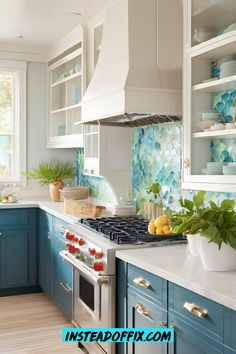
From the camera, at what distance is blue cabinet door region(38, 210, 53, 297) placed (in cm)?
422

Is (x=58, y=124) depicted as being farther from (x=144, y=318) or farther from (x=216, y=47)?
(x=144, y=318)

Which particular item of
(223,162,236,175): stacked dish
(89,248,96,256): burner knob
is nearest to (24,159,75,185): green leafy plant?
(89,248,96,256): burner knob

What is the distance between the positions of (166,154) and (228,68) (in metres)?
1.02

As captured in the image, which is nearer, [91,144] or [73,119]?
[91,144]

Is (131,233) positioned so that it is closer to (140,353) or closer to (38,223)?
(140,353)

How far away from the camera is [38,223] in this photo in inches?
184

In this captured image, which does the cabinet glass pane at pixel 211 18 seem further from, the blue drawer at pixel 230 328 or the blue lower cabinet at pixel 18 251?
the blue lower cabinet at pixel 18 251

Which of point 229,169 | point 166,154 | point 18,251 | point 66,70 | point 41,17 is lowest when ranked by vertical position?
point 18,251

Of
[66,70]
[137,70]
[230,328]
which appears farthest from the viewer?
[66,70]

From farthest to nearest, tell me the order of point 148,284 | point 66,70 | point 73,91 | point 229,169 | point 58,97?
point 58,97 → point 66,70 → point 73,91 → point 229,169 → point 148,284

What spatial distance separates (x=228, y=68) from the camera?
2500 mm

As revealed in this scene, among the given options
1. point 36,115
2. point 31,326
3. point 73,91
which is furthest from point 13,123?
point 31,326

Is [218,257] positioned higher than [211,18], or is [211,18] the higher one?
[211,18]

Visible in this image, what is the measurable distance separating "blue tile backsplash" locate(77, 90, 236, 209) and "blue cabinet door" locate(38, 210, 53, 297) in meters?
0.66
